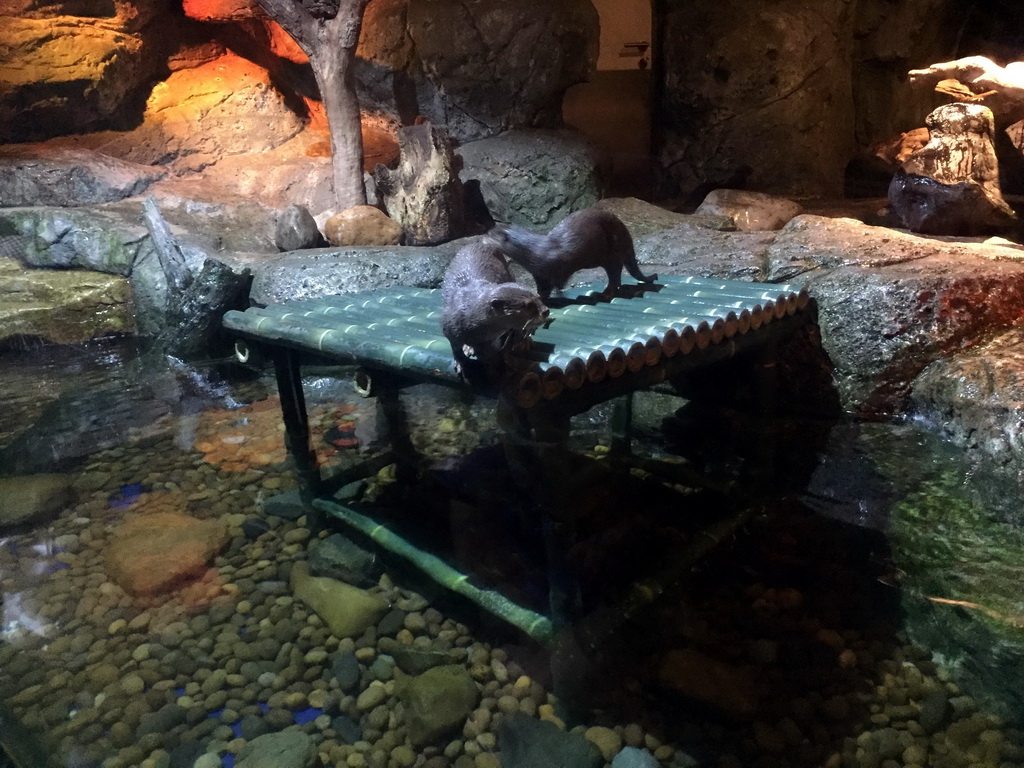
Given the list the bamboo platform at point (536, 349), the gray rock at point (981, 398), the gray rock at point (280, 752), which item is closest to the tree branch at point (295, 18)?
the bamboo platform at point (536, 349)

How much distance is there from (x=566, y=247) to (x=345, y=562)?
1.80 metres

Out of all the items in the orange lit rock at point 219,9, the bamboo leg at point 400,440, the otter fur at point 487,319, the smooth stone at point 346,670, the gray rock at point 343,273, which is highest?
the orange lit rock at point 219,9

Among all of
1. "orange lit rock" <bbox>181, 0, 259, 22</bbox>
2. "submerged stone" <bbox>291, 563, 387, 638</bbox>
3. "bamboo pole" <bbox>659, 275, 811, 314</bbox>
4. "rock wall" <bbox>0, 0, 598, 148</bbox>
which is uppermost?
"orange lit rock" <bbox>181, 0, 259, 22</bbox>

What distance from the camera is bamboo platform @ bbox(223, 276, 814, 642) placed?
234 centimetres

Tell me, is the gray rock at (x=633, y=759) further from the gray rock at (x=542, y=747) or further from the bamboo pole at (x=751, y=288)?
the bamboo pole at (x=751, y=288)

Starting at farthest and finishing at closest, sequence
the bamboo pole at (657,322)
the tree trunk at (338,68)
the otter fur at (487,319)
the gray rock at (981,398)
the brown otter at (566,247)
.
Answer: the tree trunk at (338,68) < the gray rock at (981,398) < the brown otter at (566,247) < the bamboo pole at (657,322) < the otter fur at (487,319)

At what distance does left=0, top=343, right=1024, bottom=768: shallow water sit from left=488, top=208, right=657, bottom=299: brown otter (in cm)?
92

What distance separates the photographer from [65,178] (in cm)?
833

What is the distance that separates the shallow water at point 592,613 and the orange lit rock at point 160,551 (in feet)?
0.14

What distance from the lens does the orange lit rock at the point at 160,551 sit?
3342 millimetres

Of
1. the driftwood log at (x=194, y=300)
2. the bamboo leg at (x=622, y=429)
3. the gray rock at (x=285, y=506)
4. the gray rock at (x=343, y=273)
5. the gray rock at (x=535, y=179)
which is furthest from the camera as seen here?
the gray rock at (x=535, y=179)

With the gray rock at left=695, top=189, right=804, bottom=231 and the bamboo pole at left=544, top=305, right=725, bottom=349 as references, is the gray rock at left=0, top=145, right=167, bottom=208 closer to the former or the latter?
the gray rock at left=695, top=189, right=804, bottom=231

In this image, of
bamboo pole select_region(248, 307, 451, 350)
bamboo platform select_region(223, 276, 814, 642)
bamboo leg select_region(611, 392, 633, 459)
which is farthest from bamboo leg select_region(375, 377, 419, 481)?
bamboo leg select_region(611, 392, 633, 459)

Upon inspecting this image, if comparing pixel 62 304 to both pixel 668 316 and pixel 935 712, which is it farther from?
pixel 935 712
